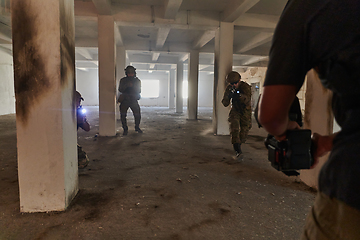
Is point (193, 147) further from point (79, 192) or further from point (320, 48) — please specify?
point (320, 48)

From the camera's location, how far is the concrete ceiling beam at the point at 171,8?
4.71m

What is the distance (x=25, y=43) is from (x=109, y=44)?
3.92 metres

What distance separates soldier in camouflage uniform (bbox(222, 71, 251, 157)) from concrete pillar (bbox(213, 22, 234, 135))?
2200 millimetres

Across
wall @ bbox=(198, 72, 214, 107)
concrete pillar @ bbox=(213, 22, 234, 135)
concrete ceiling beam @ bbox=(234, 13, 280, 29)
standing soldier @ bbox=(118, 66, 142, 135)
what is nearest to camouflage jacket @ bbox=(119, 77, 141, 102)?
standing soldier @ bbox=(118, 66, 142, 135)

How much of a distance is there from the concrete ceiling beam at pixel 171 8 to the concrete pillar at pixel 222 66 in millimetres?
1376

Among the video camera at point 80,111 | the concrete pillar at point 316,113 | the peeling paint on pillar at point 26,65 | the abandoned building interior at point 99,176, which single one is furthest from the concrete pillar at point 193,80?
the peeling paint on pillar at point 26,65

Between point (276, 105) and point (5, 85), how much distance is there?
13.5m

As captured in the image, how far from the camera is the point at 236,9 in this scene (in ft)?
16.6

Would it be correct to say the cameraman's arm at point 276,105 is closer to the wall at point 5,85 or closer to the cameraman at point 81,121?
the cameraman at point 81,121

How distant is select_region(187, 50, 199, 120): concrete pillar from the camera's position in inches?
374

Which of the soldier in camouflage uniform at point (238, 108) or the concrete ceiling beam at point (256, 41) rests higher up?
the concrete ceiling beam at point (256, 41)

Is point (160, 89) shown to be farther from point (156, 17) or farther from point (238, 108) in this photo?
point (238, 108)

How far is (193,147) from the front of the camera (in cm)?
457

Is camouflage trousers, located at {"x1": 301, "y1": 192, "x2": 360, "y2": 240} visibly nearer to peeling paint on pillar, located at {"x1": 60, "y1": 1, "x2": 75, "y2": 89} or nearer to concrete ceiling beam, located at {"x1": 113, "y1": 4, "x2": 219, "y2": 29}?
peeling paint on pillar, located at {"x1": 60, "y1": 1, "x2": 75, "y2": 89}
